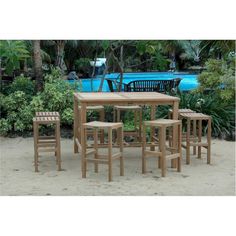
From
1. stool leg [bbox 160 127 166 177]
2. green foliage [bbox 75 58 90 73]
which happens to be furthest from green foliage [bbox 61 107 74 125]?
green foliage [bbox 75 58 90 73]

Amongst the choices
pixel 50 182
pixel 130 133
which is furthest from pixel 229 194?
pixel 130 133

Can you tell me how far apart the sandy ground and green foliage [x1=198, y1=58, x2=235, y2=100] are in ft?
6.81

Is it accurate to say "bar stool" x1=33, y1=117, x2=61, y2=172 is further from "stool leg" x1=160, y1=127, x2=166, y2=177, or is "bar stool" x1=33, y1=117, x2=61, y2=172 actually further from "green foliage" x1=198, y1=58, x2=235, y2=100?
"green foliage" x1=198, y1=58, x2=235, y2=100

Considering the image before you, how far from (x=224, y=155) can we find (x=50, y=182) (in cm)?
285

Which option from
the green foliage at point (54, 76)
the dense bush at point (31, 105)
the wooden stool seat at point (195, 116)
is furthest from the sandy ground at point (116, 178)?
the green foliage at point (54, 76)

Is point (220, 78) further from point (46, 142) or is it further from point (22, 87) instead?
point (46, 142)

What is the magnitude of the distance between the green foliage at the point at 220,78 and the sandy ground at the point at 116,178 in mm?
2074

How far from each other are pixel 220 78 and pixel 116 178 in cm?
402

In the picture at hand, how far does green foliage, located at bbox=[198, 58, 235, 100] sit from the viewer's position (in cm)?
886

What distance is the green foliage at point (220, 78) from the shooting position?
8859 mm

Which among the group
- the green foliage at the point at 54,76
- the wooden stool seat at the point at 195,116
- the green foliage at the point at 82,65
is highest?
the green foliage at the point at 82,65

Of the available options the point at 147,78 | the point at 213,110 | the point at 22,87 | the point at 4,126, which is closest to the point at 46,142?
the point at 4,126

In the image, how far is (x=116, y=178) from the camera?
5.70 m

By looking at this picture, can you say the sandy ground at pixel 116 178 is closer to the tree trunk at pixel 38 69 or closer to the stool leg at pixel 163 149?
the stool leg at pixel 163 149
